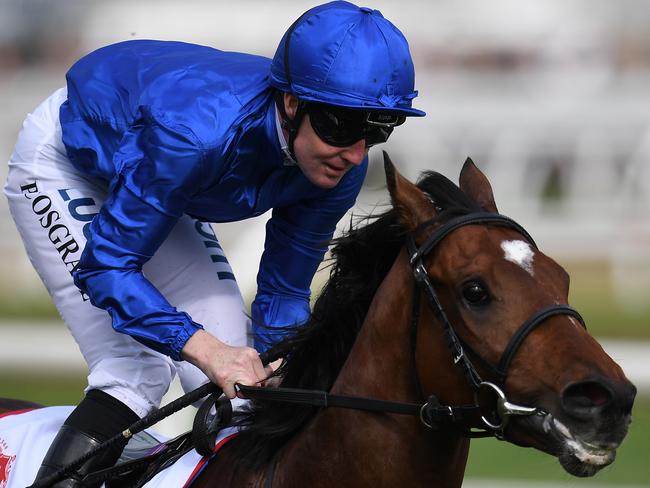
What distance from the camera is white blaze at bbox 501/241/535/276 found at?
223 cm

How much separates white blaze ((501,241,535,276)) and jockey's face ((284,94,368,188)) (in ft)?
1.73

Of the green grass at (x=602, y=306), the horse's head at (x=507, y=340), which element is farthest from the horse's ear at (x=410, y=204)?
the green grass at (x=602, y=306)

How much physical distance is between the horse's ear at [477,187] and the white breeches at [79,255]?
89 centimetres

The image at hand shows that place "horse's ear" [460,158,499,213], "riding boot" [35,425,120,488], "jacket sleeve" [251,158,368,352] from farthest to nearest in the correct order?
"jacket sleeve" [251,158,368,352]
"riding boot" [35,425,120,488]
"horse's ear" [460,158,499,213]

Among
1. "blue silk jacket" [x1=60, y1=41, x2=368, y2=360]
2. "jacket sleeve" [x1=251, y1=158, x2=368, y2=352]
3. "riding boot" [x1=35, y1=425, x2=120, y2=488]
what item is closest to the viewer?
"blue silk jacket" [x1=60, y1=41, x2=368, y2=360]

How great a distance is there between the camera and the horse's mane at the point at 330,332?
8.45 feet

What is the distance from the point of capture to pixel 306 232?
3.24 metres

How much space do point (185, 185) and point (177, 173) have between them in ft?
0.14

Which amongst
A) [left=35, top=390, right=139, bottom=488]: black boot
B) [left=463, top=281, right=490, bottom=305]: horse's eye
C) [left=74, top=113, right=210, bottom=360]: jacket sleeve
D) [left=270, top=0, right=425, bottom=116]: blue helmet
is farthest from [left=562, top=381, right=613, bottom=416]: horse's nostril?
[left=35, top=390, right=139, bottom=488]: black boot

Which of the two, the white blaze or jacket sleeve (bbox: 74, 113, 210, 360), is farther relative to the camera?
jacket sleeve (bbox: 74, 113, 210, 360)

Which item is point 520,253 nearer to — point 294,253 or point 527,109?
Result: point 294,253

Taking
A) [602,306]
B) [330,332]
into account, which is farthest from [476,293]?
[602,306]

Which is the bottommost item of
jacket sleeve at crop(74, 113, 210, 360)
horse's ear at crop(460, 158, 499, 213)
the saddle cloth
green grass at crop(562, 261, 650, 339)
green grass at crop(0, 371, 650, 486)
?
green grass at crop(562, 261, 650, 339)

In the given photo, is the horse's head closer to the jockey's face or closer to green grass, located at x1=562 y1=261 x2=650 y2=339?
the jockey's face
